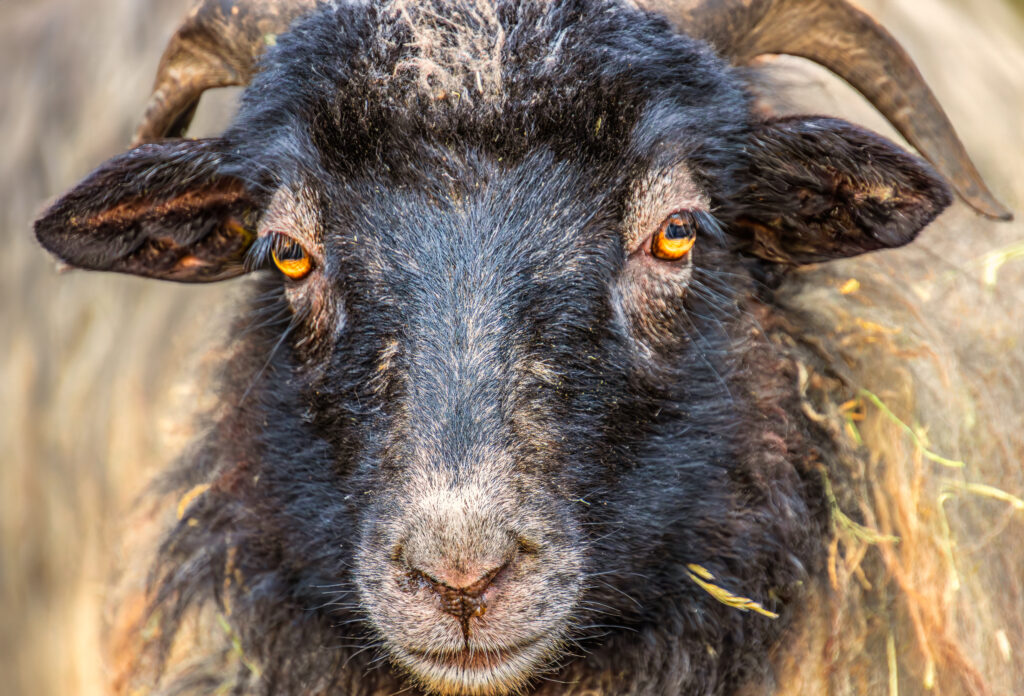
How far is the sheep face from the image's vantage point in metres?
2.53

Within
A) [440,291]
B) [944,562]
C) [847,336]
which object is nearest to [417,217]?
[440,291]

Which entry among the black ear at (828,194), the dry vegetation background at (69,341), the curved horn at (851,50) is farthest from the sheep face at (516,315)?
the dry vegetation background at (69,341)

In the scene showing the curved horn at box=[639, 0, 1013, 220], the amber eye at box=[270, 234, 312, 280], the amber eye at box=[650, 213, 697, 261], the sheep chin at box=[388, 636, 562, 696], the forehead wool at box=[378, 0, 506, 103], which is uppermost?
the curved horn at box=[639, 0, 1013, 220]

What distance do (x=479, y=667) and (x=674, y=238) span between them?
1294mm

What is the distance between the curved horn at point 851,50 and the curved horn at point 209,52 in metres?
1.18

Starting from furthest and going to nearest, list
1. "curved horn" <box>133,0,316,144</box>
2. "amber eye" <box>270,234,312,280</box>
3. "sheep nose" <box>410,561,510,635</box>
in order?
"curved horn" <box>133,0,316,144</box> → "amber eye" <box>270,234,312,280</box> → "sheep nose" <box>410,561,510,635</box>

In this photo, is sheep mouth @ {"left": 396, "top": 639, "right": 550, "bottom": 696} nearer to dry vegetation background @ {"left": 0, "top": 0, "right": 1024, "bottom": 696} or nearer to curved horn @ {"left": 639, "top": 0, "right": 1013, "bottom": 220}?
curved horn @ {"left": 639, "top": 0, "right": 1013, "bottom": 220}

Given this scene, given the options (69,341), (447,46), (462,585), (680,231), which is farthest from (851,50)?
(69,341)

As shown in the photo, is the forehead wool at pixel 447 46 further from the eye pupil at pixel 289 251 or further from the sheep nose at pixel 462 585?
the sheep nose at pixel 462 585

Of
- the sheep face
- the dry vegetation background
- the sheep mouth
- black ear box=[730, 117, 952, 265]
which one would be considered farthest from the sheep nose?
the dry vegetation background

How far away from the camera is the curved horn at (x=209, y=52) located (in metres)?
3.15

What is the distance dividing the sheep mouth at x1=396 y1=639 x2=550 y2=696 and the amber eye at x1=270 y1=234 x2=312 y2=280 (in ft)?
3.75

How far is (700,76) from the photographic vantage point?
2.87m

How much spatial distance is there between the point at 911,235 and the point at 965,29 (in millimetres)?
2598
